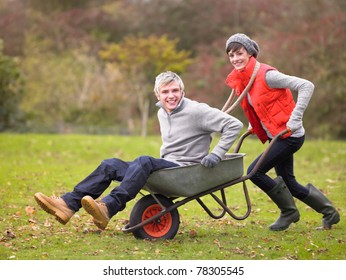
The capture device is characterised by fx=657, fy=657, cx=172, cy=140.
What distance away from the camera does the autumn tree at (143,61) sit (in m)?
20.4

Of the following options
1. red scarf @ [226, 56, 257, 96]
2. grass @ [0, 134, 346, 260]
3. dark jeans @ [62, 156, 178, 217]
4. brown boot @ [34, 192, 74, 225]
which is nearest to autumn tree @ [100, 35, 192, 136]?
grass @ [0, 134, 346, 260]

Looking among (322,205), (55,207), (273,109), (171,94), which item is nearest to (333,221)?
(322,205)

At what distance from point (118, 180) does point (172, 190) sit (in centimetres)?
45

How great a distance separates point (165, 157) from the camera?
17.7 feet

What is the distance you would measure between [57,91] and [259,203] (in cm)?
1504

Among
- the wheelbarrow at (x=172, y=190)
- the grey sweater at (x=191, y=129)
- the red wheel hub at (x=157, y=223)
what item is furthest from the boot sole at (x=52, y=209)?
the grey sweater at (x=191, y=129)

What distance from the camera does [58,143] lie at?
13633 mm

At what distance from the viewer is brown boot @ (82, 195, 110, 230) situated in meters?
4.81

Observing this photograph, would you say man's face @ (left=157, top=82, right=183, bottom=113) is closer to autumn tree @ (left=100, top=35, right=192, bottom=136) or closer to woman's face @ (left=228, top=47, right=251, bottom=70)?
woman's face @ (left=228, top=47, right=251, bottom=70)

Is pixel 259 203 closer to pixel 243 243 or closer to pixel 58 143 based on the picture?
pixel 243 243

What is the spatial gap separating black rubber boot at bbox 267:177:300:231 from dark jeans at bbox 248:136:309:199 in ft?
0.17

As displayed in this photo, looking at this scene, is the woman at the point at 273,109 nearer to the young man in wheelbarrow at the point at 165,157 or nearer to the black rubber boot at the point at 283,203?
the black rubber boot at the point at 283,203

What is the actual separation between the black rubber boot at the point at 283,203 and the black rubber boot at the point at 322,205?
→ 16 cm

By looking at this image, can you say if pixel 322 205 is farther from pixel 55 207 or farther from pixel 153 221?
pixel 55 207
